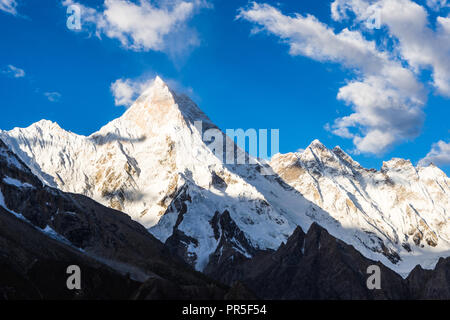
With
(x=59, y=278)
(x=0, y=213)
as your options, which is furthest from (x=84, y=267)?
(x=0, y=213)

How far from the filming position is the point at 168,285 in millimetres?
159000
